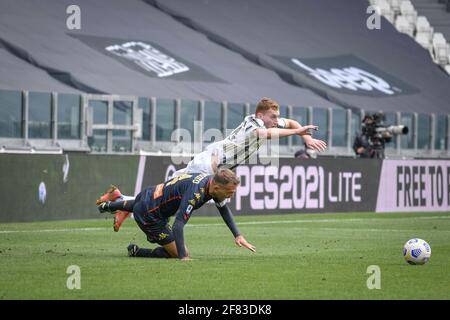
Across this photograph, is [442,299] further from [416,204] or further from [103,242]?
[416,204]

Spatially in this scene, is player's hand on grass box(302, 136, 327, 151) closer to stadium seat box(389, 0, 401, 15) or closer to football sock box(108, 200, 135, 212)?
football sock box(108, 200, 135, 212)

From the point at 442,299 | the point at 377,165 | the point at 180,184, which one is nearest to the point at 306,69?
the point at 377,165

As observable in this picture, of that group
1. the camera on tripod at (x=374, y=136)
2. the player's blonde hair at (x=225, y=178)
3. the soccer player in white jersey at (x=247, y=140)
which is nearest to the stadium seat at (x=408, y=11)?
the camera on tripod at (x=374, y=136)

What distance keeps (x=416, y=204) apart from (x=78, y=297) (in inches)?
859

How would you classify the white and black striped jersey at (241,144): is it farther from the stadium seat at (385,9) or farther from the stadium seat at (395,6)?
the stadium seat at (395,6)

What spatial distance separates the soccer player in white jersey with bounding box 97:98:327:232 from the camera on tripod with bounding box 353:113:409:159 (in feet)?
52.5

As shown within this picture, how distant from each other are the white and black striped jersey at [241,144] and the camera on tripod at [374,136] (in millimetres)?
16052

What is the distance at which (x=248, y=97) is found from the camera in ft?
121

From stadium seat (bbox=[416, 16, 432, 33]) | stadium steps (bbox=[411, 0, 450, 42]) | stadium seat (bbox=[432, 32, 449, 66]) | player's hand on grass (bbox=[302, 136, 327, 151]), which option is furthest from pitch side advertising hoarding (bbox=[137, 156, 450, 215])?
stadium steps (bbox=[411, 0, 450, 42])

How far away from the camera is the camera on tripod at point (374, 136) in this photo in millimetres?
32688

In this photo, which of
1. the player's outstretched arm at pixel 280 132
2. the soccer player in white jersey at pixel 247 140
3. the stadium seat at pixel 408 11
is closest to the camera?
the player's outstretched arm at pixel 280 132
